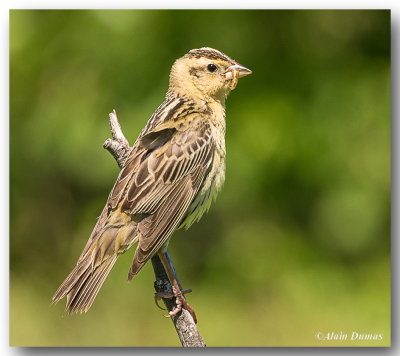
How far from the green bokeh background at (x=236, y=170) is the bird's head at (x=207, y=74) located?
65 centimetres

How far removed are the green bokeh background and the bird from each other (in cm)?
76

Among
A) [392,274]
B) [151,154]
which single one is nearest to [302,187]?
[392,274]

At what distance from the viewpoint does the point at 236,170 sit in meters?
7.50

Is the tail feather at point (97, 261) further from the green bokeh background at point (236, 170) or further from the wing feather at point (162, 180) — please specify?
the green bokeh background at point (236, 170)

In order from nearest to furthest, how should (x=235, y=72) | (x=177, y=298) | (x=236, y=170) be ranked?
(x=177, y=298)
(x=235, y=72)
(x=236, y=170)

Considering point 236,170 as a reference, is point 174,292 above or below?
below

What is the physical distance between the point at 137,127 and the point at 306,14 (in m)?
1.53

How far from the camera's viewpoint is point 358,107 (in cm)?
709

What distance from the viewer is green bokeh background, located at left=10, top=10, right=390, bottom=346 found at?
6777mm

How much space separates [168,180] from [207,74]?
2.64 feet

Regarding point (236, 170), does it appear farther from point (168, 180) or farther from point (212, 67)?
point (168, 180)

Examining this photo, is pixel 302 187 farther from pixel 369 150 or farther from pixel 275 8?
pixel 275 8

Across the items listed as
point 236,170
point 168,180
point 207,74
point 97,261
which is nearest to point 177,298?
point 97,261

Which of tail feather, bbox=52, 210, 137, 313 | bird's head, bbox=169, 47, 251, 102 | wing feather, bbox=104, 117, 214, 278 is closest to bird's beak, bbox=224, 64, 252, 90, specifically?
bird's head, bbox=169, 47, 251, 102
